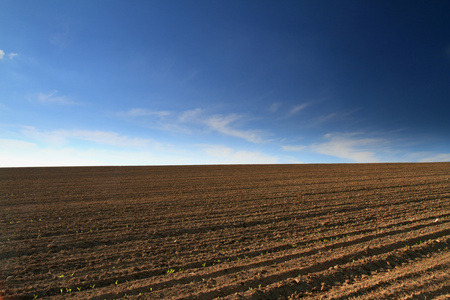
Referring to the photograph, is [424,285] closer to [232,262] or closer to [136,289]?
[232,262]

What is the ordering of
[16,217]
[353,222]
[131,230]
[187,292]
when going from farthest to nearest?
1. [16,217]
2. [353,222]
3. [131,230]
4. [187,292]

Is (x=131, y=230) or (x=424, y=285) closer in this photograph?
(x=424, y=285)

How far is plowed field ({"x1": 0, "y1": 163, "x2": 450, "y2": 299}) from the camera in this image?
4211 mm

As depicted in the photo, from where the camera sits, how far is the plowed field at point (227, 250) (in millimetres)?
4211

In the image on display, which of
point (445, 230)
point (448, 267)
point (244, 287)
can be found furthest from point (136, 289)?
point (445, 230)

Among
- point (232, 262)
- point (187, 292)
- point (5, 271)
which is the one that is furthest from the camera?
point (232, 262)

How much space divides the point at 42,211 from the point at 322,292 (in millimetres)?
10717

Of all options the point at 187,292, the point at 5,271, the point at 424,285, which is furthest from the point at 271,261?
the point at 5,271

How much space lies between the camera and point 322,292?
4102 mm

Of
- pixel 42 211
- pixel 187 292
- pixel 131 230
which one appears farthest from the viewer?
pixel 42 211

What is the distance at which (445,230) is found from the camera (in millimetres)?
6934

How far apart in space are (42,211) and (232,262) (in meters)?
8.83

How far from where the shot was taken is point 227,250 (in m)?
5.81

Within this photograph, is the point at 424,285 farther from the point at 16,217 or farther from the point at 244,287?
the point at 16,217
